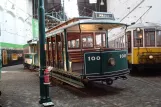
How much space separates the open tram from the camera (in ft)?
32.9

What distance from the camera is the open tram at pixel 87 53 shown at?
1003 centimetres

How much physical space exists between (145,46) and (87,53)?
6.27 metres

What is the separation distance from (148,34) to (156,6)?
183 inches

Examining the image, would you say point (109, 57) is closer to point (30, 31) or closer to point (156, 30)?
point (156, 30)

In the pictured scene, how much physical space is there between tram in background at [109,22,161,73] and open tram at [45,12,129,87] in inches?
127

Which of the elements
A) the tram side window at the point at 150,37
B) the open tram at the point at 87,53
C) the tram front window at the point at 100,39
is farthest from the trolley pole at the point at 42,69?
the tram side window at the point at 150,37

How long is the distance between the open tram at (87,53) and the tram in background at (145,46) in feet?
Answer: 10.6

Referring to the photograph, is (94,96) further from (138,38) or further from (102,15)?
(138,38)

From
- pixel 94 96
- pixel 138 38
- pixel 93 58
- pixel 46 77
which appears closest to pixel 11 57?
pixel 138 38

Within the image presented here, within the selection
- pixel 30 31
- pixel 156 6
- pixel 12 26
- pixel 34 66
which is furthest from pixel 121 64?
pixel 30 31

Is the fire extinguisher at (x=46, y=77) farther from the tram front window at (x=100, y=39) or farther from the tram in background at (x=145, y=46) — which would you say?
the tram in background at (x=145, y=46)

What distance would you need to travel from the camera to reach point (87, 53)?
991 cm

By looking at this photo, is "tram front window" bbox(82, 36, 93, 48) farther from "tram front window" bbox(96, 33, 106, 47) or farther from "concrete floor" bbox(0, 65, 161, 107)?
"concrete floor" bbox(0, 65, 161, 107)

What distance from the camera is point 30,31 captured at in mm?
40469
